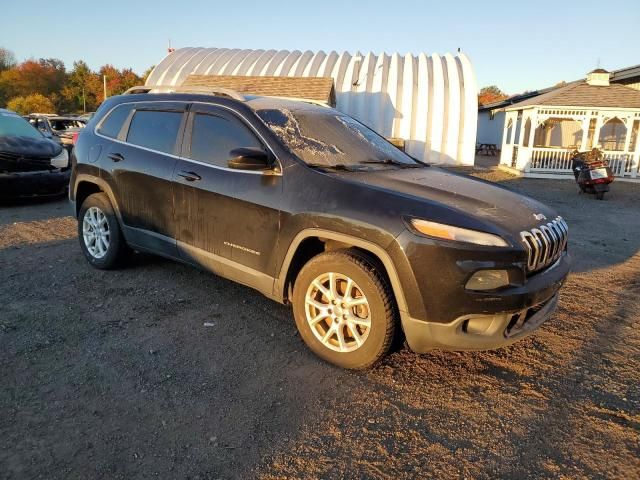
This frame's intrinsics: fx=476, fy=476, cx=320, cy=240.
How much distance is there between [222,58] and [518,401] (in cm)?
2420

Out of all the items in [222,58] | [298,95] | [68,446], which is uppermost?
[222,58]

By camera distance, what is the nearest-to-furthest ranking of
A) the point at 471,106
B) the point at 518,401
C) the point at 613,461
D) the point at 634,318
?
the point at 613,461, the point at 518,401, the point at 634,318, the point at 471,106

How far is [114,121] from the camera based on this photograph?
494cm

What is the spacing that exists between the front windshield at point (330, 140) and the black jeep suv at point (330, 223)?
17mm

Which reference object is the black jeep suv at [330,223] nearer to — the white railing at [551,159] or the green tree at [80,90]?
the white railing at [551,159]

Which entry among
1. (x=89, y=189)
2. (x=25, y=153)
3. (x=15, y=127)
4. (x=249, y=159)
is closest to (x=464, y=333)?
(x=249, y=159)

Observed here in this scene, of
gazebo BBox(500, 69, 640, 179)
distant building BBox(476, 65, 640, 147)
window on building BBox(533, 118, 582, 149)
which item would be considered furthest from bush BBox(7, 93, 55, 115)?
gazebo BBox(500, 69, 640, 179)

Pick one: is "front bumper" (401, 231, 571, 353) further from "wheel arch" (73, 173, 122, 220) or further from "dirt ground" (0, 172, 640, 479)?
"wheel arch" (73, 173, 122, 220)

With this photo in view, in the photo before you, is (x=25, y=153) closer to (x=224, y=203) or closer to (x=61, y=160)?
(x=61, y=160)

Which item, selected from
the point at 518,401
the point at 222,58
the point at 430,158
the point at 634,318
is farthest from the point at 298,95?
the point at 518,401

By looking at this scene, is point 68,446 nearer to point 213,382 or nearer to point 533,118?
point 213,382

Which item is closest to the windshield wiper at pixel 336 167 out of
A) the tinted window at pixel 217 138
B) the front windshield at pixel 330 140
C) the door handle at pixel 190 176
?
the front windshield at pixel 330 140

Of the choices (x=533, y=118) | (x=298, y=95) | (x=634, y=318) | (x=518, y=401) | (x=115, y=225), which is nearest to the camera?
(x=518, y=401)

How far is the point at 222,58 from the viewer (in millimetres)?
24047
